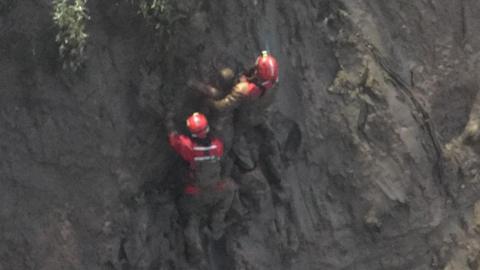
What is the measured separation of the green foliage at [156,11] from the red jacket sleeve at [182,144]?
166 centimetres

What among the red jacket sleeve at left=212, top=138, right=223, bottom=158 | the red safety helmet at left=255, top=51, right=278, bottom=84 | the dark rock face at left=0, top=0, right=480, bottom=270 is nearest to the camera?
the dark rock face at left=0, top=0, right=480, bottom=270

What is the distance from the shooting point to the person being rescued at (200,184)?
907 centimetres

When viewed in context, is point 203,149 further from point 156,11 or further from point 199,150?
point 156,11

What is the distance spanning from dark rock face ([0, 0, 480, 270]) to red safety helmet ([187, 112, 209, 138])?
78cm

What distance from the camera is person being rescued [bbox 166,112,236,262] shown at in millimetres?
9070

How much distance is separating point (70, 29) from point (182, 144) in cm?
229

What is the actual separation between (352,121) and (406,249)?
2.66m

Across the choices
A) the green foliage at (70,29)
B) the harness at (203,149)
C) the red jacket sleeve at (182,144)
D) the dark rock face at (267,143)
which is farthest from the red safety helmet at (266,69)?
the green foliage at (70,29)

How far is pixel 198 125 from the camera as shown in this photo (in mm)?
8875

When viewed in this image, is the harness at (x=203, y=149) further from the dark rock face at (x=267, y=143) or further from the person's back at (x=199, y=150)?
the dark rock face at (x=267, y=143)

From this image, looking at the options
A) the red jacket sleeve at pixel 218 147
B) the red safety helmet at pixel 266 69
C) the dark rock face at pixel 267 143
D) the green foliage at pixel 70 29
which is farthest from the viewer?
the red safety helmet at pixel 266 69

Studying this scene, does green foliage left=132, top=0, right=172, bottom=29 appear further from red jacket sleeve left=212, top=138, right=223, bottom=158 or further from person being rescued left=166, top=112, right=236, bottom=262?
red jacket sleeve left=212, top=138, right=223, bottom=158

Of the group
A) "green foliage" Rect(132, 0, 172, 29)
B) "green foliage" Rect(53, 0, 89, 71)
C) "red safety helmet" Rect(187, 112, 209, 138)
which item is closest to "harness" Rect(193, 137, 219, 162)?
"red safety helmet" Rect(187, 112, 209, 138)

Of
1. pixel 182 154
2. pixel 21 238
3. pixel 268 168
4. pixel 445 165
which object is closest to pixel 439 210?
pixel 445 165
